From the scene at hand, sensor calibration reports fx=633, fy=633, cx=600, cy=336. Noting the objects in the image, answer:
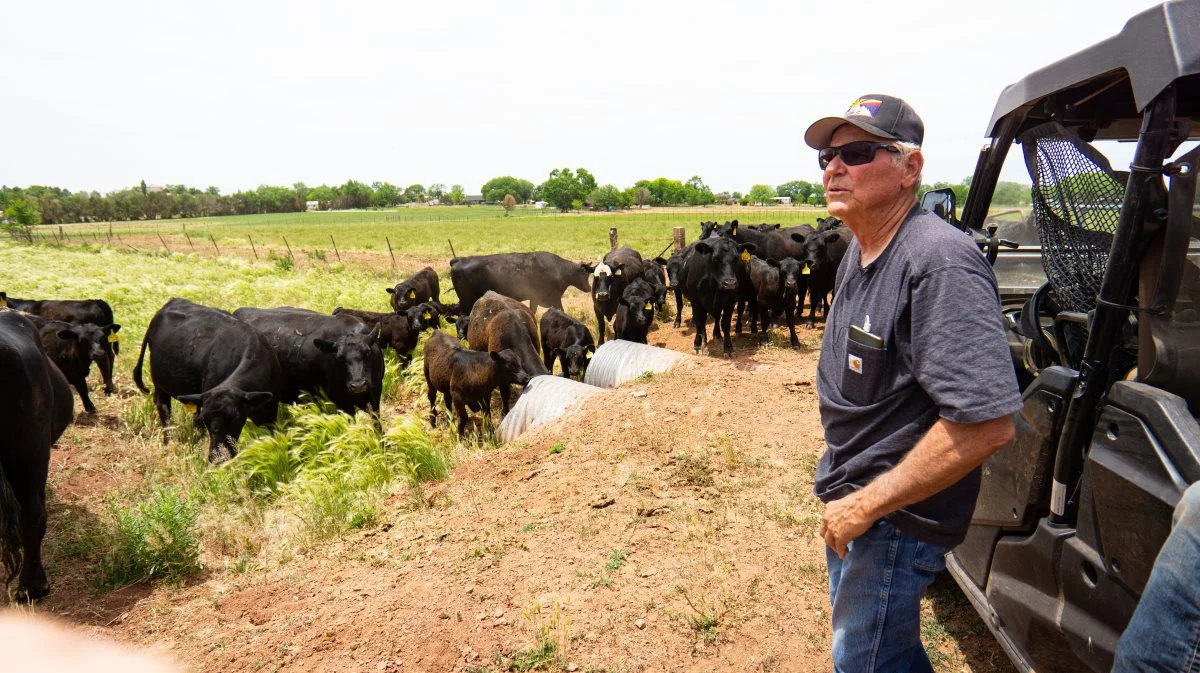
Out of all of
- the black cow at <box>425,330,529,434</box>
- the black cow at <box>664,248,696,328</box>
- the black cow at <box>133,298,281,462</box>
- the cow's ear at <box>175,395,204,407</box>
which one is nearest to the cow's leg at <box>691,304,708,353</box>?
the black cow at <box>664,248,696,328</box>

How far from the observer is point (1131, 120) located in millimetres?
3480

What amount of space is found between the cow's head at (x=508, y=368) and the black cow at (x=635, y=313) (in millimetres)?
3335

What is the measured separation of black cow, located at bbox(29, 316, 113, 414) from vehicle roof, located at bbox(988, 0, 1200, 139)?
40.2 feet

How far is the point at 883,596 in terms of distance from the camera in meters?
2.00

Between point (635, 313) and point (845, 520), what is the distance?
982 cm

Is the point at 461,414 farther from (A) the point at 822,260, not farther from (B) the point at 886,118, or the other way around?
(A) the point at 822,260

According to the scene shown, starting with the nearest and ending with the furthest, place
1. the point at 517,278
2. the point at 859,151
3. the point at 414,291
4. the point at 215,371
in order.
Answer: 1. the point at 859,151
2. the point at 215,371
3. the point at 414,291
4. the point at 517,278

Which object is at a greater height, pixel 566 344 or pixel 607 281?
pixel 607 281

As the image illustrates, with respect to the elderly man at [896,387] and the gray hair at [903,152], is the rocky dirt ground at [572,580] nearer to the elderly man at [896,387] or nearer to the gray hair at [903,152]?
the elderly man at [896,387]

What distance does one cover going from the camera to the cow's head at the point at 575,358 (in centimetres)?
1006

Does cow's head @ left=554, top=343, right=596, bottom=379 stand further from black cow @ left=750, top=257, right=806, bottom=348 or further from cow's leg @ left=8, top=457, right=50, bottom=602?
cow's leg @ left=8, top=457, right=50, bottom=602

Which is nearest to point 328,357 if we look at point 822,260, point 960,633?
point 960,633

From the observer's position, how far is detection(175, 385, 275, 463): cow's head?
297 inches

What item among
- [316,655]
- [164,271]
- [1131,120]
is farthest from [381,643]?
[164,271]
